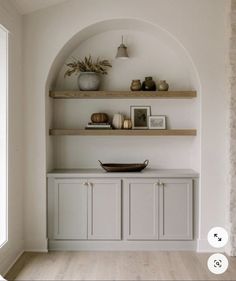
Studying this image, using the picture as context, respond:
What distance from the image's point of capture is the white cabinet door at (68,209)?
4367 millimetres

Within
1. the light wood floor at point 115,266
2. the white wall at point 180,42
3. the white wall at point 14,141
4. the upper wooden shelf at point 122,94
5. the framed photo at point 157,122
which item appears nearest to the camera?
the light wood floor at point 115,266

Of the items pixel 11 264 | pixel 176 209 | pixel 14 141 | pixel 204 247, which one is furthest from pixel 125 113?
pixel 11 264

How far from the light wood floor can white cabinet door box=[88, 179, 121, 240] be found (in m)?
0.23

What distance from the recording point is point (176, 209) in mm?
4355

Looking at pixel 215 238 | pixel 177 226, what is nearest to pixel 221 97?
pixel 177 226

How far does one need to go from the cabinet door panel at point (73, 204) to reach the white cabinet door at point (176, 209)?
0.84 meters

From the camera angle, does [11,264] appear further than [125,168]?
No

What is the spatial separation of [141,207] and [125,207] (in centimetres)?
17

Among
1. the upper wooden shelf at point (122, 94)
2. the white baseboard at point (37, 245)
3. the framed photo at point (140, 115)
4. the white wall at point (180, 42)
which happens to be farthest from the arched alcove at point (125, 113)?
the white baseboard at point (37, 245)

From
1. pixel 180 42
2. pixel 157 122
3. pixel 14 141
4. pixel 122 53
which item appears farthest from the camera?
pixel 157 122

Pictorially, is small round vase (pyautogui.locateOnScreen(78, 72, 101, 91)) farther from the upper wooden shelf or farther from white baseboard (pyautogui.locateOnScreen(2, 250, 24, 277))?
white baseboard (pyautogui.locateOnScreen(2, 250, 24, 277))

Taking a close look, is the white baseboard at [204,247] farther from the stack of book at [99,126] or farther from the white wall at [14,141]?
the white wall at [14,141]

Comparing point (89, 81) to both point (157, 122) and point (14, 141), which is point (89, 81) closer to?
point (157, 122)

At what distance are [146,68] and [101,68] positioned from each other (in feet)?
1.84
